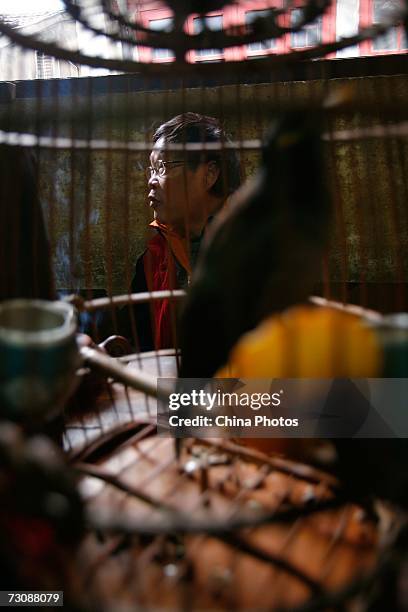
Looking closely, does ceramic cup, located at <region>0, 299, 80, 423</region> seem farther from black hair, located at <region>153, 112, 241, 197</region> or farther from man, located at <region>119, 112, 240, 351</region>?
black hair, located at <region>153, 112, 241, 197</region>

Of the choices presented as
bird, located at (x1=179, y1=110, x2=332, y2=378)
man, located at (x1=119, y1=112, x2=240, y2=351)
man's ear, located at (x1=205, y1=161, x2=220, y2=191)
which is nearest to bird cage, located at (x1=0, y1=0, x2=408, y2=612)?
bird, located at (x1=179, y1=110, x2=332, y2=378)

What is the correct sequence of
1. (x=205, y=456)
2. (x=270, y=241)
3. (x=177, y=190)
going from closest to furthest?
(x=270, y=241) → (x=205, y=456) → (x=177, y=190)

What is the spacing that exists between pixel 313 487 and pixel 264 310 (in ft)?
1.29

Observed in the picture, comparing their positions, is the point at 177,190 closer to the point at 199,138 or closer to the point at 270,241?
the point at 199,138

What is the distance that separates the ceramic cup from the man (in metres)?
0.68

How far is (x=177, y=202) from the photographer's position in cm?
151

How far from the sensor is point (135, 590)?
1.86 ft

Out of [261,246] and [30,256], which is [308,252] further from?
[30,256]

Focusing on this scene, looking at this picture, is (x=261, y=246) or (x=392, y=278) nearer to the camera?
(x=261, y=246)

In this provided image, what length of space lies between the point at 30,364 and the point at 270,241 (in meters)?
0.26

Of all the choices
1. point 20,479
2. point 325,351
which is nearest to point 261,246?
point 325,351

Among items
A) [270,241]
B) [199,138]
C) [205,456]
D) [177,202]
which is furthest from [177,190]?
[270,241]

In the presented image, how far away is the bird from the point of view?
46 centimetres

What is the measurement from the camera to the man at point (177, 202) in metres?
1.43
